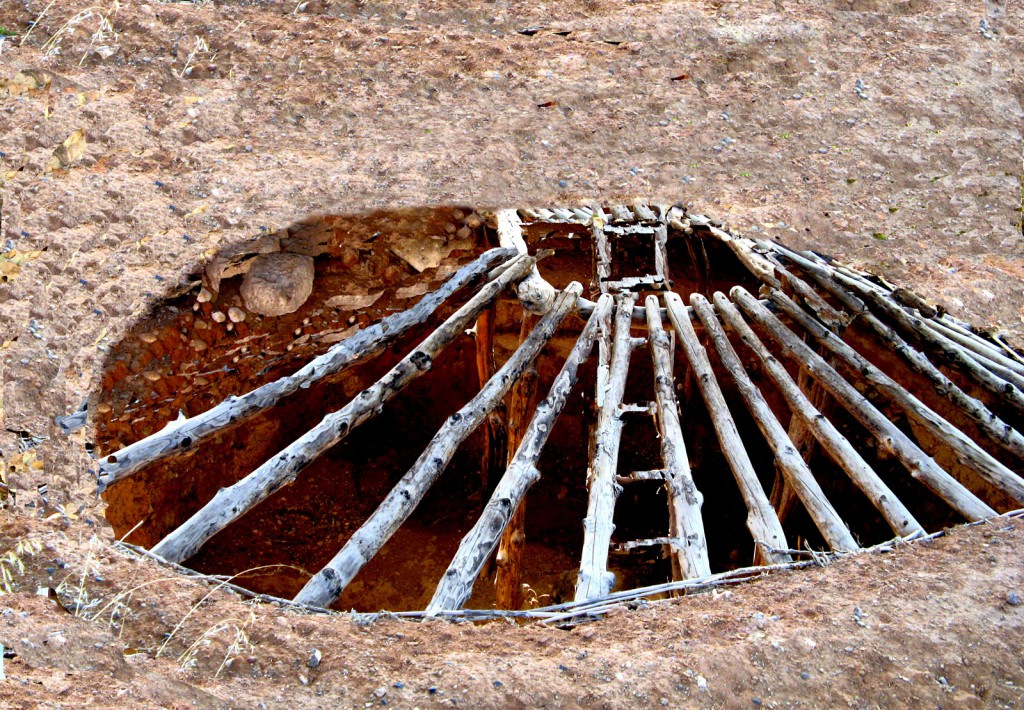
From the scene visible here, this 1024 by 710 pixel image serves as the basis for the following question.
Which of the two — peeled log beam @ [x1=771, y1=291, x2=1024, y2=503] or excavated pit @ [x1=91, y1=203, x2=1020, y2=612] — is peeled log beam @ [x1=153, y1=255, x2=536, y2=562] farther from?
peeled log beam @ [x1=771, y1=291, x2=1024, y2=503]

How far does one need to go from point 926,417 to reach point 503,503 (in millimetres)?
2450

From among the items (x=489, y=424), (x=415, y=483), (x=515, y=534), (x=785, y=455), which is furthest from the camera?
(x=489, y=424)

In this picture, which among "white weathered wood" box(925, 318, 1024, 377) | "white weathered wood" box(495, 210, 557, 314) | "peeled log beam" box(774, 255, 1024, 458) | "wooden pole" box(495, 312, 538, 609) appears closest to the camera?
"peeled log beam" box(774, 255, 1024, 458)

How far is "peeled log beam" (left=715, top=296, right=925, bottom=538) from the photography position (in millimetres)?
4715

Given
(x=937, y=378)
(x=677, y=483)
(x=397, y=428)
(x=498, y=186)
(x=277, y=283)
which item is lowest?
(x=397, y=428)

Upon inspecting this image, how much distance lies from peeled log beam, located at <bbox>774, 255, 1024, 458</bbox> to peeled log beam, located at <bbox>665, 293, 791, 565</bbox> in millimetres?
1034

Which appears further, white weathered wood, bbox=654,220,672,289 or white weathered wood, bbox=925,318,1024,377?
white weathered wood, bbox=654,220,672,289

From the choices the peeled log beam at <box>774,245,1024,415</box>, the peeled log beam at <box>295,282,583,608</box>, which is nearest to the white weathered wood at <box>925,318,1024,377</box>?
the peeled log beam at <box>774,245,1024,415</box>

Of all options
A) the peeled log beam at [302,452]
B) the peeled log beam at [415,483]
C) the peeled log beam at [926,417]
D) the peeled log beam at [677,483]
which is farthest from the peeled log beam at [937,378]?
the peeled log beam at [302,452]

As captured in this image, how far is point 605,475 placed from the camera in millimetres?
4969

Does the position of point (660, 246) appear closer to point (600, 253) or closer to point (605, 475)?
point (600, 253)

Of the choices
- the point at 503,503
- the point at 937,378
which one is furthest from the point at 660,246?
A: the point at 503,503

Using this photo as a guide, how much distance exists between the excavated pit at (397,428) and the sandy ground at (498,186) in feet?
1.02

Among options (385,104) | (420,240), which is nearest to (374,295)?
(420,240)
